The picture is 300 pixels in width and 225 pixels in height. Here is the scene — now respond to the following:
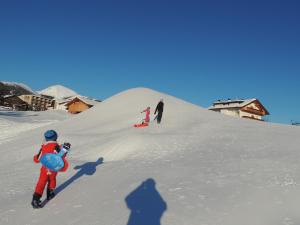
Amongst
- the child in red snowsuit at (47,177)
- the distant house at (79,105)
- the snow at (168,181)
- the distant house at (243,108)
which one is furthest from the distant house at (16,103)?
the child in red snowsuit at (47,177)

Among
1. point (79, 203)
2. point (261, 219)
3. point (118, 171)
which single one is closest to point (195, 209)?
point (261, 219)

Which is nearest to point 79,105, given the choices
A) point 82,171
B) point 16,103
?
point 16,103

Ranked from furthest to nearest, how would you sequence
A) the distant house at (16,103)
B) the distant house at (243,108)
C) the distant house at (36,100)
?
the distant house at (36,100) → the distant house at (16,103) → the distant house at (243,108)

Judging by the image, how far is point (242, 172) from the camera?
27.8 feet

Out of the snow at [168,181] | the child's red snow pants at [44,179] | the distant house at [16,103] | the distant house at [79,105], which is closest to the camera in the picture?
the snow at [168,181]

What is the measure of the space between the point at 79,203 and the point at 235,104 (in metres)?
67.3

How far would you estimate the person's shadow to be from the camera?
571cm

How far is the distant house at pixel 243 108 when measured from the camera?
69.2 metres

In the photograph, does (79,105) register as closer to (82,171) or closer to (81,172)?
(82,171)

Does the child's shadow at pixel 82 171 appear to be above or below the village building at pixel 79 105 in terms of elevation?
below

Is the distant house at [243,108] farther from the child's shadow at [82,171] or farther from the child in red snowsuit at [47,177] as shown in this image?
the child in red snowsuit at [47,177]

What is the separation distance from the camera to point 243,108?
227 feet

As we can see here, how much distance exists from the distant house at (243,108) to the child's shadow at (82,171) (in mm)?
60609

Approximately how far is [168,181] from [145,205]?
164 centimetres
